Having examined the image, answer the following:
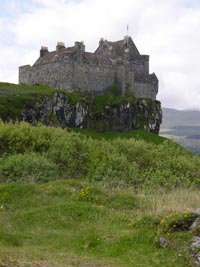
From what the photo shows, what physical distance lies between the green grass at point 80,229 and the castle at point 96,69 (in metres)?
70.4

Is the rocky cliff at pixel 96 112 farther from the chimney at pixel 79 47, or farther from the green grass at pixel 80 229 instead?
the green grass at pixel 80 229

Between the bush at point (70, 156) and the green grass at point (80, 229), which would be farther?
the bush at point (70, 156)

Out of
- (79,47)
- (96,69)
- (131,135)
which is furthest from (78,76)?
(131,135)

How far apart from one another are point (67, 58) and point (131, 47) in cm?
2199

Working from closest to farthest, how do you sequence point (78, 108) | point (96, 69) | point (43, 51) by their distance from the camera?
1. point (78, 108)
2. point (96, 69)
3. point (43, 51)

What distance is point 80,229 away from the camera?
16438mm

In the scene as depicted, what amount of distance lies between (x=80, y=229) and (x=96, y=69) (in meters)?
80.9

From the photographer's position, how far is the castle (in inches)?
3617

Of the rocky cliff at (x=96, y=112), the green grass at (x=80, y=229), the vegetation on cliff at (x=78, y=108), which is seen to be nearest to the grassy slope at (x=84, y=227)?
the green grass at (x=80, y=229)

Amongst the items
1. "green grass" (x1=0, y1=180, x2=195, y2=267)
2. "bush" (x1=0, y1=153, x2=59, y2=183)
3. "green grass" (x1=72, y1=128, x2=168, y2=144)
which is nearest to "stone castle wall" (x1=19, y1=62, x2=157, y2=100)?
"green grass" (x1=72, y1=128, x2=168, y2=144)

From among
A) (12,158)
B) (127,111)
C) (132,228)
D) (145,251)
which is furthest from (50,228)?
(127,111)

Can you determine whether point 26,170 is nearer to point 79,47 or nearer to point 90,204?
point 90,204

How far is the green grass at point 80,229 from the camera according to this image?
503 inches

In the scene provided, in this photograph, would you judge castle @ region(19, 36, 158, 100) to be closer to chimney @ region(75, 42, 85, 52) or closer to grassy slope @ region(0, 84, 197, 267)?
chimney @ region(75, 42, 85, 52)
